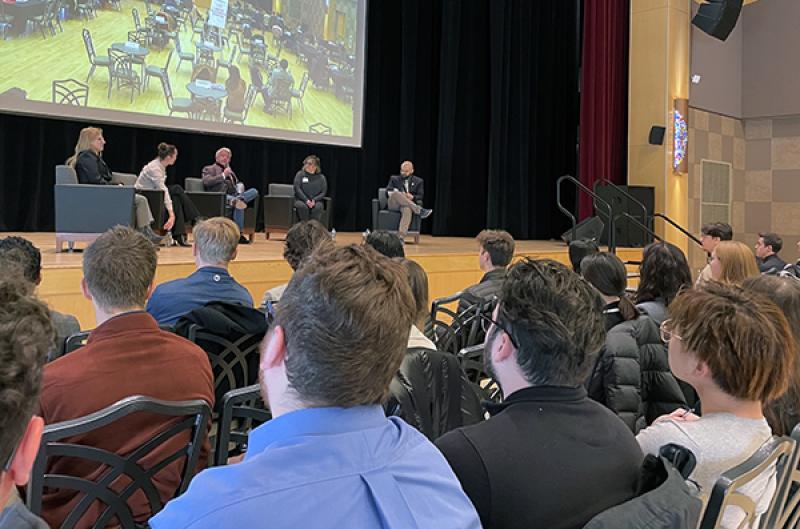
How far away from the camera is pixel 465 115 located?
36.1 feet

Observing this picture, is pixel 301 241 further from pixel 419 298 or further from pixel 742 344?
pixel 742 344

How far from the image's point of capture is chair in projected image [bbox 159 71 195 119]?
24.4ft

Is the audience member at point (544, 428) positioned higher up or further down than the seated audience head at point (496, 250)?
further down

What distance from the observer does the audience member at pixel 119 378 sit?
1435 mm

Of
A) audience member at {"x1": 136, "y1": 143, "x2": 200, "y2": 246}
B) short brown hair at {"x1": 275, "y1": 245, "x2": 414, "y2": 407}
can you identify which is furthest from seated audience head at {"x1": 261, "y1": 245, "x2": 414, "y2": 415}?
audience member at {"x1": 136, "y1": 143, "x2": 200, "y2": 246}

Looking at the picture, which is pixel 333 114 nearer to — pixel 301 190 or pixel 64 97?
pixel 301 190

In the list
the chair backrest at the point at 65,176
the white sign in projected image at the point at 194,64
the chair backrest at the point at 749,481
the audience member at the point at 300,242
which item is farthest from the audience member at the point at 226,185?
the chair backrest at the point at 749,481

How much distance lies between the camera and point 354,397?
0.86 m

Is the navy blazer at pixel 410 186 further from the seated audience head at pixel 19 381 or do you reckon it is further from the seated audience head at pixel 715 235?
the seated audience head at pixel 19 381

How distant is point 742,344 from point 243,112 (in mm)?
7312

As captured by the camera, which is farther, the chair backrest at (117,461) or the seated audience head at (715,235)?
the seated audience head at (715,235)

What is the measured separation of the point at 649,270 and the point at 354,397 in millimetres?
2041

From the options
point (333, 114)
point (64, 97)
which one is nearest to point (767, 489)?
point (64, 97)

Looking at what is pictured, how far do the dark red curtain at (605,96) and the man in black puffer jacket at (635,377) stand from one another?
330 inches
